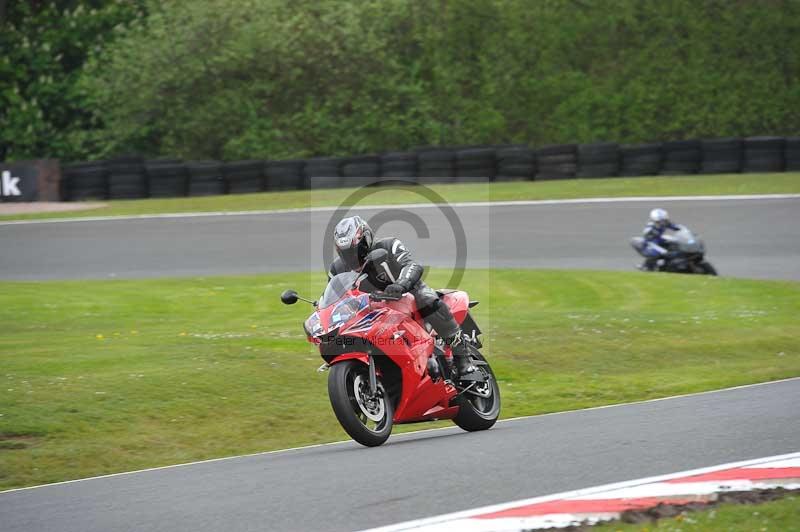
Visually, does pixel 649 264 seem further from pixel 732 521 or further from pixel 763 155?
pixel 732 521

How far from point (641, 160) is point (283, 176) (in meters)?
9.87

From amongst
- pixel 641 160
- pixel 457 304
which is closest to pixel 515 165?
pixel 641 160

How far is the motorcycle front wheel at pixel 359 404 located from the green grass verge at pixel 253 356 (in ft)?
4.97

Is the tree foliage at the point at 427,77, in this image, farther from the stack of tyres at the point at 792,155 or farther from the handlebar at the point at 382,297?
the handlebar at the point at 382,297

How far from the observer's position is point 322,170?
31.0 metres

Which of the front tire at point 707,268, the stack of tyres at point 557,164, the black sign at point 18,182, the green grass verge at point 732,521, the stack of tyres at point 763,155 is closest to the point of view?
the green grass verge at point 732,521

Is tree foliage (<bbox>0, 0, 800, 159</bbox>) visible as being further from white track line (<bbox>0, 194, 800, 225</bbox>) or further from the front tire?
the front tire

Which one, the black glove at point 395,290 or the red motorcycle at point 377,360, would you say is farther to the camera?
the black glove at point 395,290

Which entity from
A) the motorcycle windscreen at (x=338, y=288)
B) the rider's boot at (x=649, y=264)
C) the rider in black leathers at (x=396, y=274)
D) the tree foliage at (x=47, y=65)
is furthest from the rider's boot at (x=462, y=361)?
the tree foliage at (x=47, y=65)

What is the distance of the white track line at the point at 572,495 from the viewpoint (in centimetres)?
552

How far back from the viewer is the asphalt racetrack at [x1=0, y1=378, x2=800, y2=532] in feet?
19.5

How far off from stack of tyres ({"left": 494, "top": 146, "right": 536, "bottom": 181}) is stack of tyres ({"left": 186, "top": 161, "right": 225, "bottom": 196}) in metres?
7.76

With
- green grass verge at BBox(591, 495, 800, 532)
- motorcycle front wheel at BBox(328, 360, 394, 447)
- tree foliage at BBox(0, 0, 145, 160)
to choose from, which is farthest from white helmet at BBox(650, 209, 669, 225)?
tree foliage at BBox(0, 0, 145, 160)

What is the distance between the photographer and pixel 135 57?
37875mm
